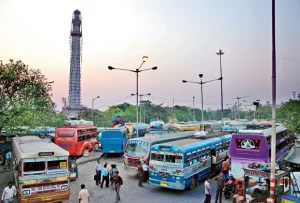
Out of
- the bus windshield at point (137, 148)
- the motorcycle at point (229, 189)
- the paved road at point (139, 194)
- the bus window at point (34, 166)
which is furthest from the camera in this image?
the bus windshield at point (137, 148)

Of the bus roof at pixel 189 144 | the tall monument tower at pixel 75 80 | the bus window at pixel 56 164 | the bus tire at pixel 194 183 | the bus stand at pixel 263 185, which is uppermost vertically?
the tall monument tower at pixel 75 80

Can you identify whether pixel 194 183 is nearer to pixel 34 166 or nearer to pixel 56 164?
pixel 56 164

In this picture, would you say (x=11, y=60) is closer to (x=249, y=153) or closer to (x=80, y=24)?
(x=249, y=153)

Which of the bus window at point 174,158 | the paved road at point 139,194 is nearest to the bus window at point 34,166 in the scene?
the paved road at point 139,194

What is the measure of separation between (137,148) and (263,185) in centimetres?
886

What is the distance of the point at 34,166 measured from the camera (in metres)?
11.3

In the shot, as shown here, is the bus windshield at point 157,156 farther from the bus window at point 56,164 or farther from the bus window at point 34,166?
the bus window at point 34,166

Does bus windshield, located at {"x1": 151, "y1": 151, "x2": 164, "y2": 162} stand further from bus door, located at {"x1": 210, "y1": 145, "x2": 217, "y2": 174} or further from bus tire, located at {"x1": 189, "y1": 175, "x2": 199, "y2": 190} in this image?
bus door, located at {"x1": 210, "y1": 145, "x2": 217, "y2": 174}

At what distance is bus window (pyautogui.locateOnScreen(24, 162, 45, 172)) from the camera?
11.2 m

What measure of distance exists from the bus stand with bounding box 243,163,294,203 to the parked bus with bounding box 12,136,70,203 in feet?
24.8

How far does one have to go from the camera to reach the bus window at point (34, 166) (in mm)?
11195

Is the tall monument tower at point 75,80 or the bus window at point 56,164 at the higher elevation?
the tall monument tower at point 75,80

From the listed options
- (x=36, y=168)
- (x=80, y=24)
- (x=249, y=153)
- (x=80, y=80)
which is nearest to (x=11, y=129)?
(x=36, y=168)

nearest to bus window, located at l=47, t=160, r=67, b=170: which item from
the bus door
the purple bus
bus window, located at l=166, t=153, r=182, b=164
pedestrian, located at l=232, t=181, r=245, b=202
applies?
bus window, located at l=166, t=153, r=182, b=164
